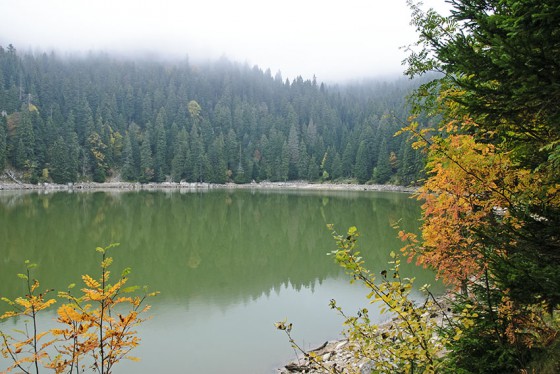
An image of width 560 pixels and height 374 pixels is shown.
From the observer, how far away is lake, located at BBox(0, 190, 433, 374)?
8.34m

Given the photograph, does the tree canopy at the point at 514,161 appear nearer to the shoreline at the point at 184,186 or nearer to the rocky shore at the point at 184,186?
the shoreline at the point at 184,186

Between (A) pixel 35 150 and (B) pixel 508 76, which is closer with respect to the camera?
(B) pixel 508 76

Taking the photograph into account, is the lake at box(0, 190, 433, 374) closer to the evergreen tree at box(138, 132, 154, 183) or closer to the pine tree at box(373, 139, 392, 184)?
the pine tree at box(373, 139, 392, 184)

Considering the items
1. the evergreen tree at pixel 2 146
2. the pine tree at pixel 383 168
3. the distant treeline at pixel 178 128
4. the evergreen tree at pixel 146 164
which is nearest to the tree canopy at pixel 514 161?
the distant treeline at pixel 178 128

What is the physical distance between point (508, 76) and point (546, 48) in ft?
0.88

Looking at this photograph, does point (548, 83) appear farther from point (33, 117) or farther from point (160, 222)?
point (33, 117)

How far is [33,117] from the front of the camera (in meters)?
73.2

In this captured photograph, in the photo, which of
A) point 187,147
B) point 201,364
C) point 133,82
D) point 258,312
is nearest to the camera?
point 201,364

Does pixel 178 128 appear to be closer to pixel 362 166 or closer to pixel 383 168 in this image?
pixel 362 166

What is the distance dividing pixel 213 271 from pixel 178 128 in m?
84.7

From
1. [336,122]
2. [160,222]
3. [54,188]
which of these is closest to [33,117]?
[54,188]

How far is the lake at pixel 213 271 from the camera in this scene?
27.3 ft

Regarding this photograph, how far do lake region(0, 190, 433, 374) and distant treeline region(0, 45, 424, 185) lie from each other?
36681 mm

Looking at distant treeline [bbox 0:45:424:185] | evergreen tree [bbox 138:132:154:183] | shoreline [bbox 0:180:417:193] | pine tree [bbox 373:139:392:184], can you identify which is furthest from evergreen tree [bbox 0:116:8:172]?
pine tree [bbox 373:139:392:184]
